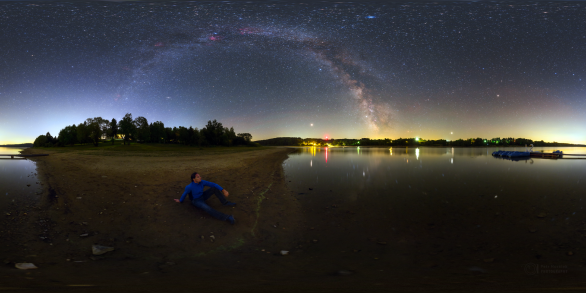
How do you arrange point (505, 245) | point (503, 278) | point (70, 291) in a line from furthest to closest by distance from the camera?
point (505, 245), point (503, 278), point (70, 291)

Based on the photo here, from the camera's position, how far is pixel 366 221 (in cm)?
847

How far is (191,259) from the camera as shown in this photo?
5449 millimetres

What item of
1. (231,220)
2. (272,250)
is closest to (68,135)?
(231,220)

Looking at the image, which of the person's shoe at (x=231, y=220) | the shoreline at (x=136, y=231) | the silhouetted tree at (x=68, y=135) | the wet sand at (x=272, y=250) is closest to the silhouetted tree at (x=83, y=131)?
the silhouetted tree at (x=68, y=135)

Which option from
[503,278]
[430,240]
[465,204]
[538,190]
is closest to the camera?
[503,278]

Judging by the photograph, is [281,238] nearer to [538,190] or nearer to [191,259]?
[191,259]

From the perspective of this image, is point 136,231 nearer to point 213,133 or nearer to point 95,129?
point 95,129

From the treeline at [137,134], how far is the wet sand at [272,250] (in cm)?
11116

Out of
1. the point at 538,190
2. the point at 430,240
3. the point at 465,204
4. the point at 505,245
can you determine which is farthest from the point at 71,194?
the point at 538,190

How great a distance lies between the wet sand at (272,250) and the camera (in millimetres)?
4359

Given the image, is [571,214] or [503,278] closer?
[503,278]

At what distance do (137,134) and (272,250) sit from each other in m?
127

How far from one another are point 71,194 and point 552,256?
60.6 feet

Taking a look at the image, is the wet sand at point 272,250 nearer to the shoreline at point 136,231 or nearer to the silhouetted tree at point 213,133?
the shoreline at point 136,231
